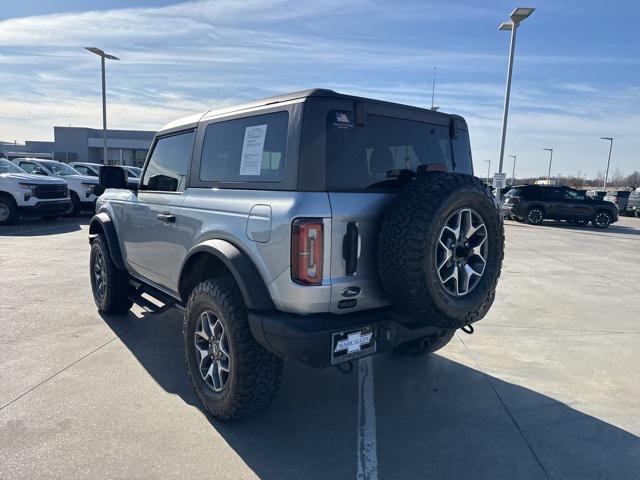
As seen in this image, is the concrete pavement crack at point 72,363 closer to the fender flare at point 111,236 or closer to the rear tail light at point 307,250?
the fender flare at point 111,236

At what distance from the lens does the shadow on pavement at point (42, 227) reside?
1123 centimetres

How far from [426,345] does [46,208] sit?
12218 millimetres

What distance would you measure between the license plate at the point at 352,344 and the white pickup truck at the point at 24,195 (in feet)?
40.9

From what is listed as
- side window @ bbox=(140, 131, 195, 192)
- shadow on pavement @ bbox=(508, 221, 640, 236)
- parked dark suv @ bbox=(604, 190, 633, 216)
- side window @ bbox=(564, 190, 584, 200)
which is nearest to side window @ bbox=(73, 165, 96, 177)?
side window @ bbox=(140, 131, 195, 192)

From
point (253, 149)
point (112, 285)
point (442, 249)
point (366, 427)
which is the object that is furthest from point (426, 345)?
point (112, 285)

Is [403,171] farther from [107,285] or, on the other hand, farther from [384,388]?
[107,285]

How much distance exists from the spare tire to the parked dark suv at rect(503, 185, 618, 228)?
57.0 ft

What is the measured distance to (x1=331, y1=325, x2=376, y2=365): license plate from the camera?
2.53m

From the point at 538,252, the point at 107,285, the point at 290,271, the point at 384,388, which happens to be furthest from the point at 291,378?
the point at 538,252

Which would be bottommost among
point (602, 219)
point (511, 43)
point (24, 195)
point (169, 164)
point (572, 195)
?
point (602, 219)

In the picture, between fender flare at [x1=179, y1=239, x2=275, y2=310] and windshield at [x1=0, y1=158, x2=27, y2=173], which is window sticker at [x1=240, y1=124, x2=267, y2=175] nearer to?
fender flare at [x1=179, y1=239, x2=275, y2=310]

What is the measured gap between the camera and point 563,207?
18.5m

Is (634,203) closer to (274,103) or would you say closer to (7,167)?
(274,103)

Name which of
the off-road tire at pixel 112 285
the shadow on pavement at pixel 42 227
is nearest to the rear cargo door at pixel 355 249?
the off-road tire at pixel 112 285
